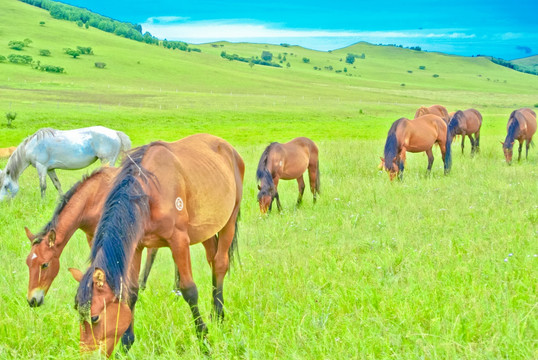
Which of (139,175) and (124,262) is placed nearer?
(124,262)

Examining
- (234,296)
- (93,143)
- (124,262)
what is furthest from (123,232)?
(93,143)

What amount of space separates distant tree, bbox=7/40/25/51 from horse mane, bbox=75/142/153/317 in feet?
389

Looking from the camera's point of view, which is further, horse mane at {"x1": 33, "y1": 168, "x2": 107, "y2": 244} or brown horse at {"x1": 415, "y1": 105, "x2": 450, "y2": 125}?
brown horse at {"x1": 415, "y1": 105, "x2": 450, "y2": 125}

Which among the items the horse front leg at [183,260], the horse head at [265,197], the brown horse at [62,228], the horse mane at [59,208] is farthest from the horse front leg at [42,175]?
the horse front leg at [183,260]

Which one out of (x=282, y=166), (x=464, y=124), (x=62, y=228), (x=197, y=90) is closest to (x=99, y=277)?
(x=62, y=228)

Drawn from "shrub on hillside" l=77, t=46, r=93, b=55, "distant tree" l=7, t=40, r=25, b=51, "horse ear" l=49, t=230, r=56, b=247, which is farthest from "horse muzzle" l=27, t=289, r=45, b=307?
"shrub on hillside" l=77, t=46, r=93, b=55

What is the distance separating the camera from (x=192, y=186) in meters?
4.64

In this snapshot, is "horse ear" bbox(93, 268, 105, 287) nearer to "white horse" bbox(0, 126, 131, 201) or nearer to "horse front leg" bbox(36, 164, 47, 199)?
"white horse" bbox(0, 126, 131, 201)

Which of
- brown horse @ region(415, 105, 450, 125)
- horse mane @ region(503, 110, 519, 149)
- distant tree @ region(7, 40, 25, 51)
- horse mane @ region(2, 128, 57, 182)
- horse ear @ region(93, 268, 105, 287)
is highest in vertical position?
distant tree @ region(7, 40, 25, 51)

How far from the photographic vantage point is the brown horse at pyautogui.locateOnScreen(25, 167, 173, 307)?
183 inches

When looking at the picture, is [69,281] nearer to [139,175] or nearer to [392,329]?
[139,175]

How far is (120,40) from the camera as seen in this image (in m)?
148

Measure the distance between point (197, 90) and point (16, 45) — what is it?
45792 millimetres

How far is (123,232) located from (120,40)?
157802mm
